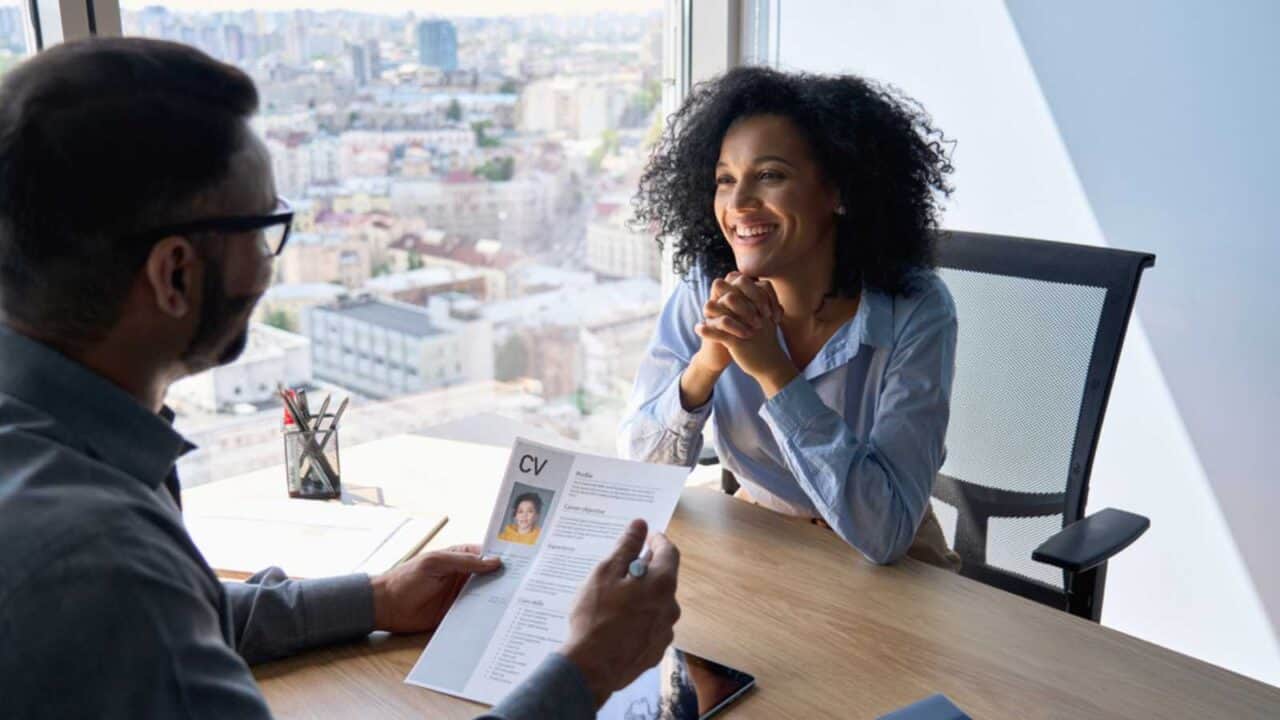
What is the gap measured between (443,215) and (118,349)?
1831 mm

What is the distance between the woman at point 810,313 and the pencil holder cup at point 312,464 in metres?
0.46

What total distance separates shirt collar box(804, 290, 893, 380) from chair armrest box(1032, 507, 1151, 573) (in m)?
0.38

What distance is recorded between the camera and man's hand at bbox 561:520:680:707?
1.05 metres

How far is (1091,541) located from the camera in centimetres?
164

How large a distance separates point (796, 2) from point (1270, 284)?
1.36 metres

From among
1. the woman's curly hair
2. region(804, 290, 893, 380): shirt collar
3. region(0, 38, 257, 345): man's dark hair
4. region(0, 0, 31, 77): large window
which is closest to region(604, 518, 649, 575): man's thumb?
region(0, 38, 257, 345): man's dark hair

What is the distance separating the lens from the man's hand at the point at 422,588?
4.25 feet

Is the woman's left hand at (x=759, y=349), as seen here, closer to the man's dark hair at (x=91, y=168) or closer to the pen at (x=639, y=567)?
the pen at (x=639, y=567)

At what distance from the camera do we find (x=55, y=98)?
0.82m

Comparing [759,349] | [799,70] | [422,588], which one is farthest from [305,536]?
[799,70]

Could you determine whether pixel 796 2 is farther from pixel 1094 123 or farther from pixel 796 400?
pixel 796 400

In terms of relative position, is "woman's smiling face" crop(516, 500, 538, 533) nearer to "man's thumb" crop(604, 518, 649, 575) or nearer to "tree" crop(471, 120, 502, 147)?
"man's thumb" crop(604, 518, 649, 575)

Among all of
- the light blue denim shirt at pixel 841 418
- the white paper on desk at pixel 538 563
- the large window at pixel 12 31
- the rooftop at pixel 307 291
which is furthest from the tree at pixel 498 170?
the white paper on desk at pixel 538 563

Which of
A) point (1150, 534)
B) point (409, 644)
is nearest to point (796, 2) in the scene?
point (1150, 534)
